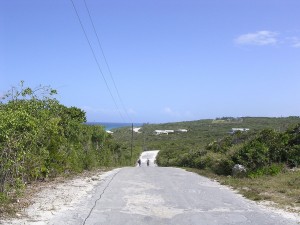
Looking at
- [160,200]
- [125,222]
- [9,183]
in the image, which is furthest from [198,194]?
[9,183]

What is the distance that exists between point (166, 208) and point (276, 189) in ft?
16.7

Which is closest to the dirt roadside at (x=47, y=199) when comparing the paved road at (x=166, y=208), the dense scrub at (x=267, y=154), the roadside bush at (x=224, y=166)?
the paved road at (x=166, y=208)

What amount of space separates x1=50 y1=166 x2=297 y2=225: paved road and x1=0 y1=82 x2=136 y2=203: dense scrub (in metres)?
1.69

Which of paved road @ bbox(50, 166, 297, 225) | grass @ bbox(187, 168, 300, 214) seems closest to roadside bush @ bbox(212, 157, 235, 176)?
grass @ bbox(187, 168, 300, 214)

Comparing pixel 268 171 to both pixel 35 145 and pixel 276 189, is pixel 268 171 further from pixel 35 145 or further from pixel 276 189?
pixel 35 145

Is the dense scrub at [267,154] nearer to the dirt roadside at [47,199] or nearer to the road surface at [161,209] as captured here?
the road surface at [161,209]

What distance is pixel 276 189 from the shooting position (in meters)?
13.1

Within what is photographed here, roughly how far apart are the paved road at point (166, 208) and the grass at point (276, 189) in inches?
26.4

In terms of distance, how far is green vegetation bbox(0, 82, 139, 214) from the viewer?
8.73 metres

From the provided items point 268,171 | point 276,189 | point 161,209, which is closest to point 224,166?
point 268,171

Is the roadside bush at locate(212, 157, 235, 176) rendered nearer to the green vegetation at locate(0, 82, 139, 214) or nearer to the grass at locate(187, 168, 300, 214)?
the grass at locate(187, 168, 300, 214)

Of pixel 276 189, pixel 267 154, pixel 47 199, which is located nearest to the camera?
pixel 47 199

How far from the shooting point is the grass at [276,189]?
10801mm

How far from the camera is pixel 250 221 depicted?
8.56 metres
